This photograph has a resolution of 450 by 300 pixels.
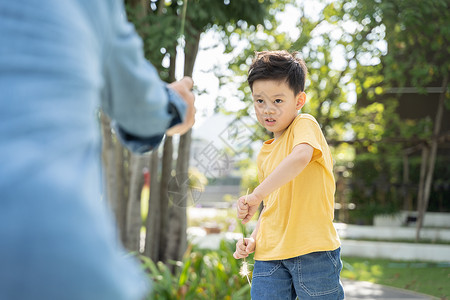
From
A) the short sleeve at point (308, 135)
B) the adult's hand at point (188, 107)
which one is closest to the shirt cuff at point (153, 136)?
the adult's hand at point (188, 107)

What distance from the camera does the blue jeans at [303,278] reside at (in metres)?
2.14

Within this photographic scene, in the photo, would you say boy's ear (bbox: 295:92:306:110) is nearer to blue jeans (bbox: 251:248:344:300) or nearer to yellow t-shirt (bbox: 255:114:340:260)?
yellow t-shirt (bbox: 255:114:340:260)

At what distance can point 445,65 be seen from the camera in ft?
25.4

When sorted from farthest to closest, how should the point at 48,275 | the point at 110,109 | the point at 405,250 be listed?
the point at 405,250
the point at 110,109
the point at 48,275

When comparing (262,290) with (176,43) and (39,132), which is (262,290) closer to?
(39,132)

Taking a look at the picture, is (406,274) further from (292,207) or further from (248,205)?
(248,205)

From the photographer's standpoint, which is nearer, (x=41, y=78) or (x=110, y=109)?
(x=41, y=78)

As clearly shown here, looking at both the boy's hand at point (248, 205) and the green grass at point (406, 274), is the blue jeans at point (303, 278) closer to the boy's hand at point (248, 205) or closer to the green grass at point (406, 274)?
the boy's hand at point (248, 205)

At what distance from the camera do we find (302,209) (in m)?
2.17

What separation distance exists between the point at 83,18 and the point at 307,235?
5.09 ft

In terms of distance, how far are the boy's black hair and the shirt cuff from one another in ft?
4.16

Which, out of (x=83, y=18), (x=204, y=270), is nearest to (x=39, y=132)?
(x=83, y=18)

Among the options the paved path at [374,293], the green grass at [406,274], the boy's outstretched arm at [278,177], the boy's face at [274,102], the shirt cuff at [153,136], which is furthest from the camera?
the green grass at [406,274]

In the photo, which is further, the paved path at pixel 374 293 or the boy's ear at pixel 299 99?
the paved path at pixel 374 293
